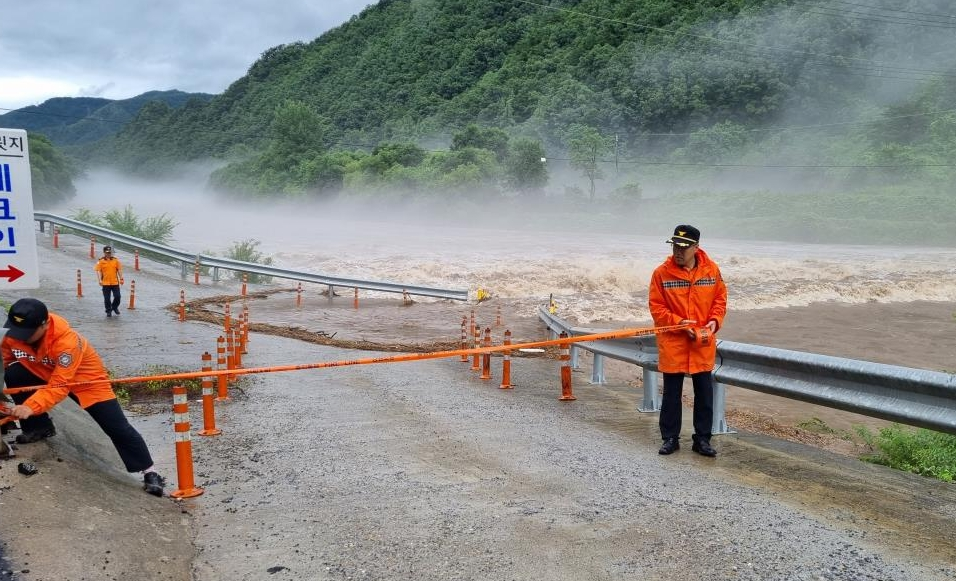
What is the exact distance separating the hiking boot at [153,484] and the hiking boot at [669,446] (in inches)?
153

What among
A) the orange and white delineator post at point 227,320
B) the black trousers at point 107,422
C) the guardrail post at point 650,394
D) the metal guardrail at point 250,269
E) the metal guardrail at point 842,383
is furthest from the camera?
the metal guardrail at point 250,269

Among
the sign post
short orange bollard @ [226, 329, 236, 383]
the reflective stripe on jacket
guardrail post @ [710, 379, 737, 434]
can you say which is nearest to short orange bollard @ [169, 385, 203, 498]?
the sign post

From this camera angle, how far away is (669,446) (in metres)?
6.78

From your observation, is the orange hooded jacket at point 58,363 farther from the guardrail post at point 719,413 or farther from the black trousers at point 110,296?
the black trousers at point 110,296

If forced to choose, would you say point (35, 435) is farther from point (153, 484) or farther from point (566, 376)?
point (566, 376)

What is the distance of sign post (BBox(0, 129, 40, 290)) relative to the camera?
6.20 m

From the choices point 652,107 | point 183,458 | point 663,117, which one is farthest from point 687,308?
point 663,117

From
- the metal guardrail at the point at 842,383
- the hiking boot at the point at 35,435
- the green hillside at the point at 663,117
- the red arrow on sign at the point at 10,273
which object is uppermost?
the green hillside at the point at 663,117

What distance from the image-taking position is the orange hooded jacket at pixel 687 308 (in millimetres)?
6609

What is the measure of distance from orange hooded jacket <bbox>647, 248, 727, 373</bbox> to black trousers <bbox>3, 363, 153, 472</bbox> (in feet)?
13.2

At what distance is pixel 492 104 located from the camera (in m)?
110

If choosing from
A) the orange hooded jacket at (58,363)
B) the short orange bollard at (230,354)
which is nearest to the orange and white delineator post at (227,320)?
the short orange bollard at (230,354)

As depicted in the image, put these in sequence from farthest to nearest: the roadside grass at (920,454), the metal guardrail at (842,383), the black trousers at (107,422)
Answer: the roadside grass at (920,454), the black trousers at (107,422), the metal guardrail at (842,383)

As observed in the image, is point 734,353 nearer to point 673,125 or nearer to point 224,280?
point 224,280
